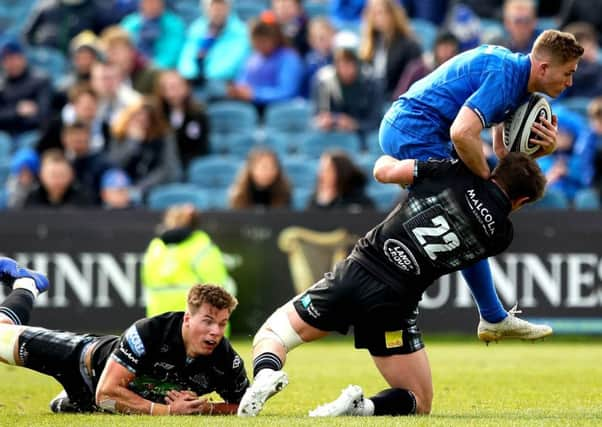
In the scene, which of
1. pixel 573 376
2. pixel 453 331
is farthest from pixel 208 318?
pixel 453 331

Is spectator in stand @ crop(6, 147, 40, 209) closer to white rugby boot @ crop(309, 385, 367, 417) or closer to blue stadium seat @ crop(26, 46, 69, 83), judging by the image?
blue stadium seat @ crop(26, 46, 69, 83)

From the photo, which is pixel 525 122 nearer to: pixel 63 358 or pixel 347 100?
pixel 63 358

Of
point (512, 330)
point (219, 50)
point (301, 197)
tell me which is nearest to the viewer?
point (512, 330)

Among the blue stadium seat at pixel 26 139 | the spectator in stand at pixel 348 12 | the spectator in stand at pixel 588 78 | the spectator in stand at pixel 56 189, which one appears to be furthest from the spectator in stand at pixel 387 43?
the blue stadium seat at pixel 26 139

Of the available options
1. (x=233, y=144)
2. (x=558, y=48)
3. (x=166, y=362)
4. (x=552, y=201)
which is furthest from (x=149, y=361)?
(x=233, y=144)

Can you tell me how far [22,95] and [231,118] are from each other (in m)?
2.77

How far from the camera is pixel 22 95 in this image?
59.4 ft

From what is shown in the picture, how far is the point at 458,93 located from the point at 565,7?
10.6 metres

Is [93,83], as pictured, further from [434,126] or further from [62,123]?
[434,126]

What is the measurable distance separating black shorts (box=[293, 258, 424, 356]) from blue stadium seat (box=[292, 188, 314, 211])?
26.5 feet

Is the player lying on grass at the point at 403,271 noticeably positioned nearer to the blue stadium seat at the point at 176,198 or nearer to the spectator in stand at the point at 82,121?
the blue stadium seat at the point at 176,198

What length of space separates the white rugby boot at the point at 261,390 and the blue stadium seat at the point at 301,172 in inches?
366

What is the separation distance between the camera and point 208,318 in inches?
312

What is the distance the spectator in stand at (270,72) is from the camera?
17.8m
